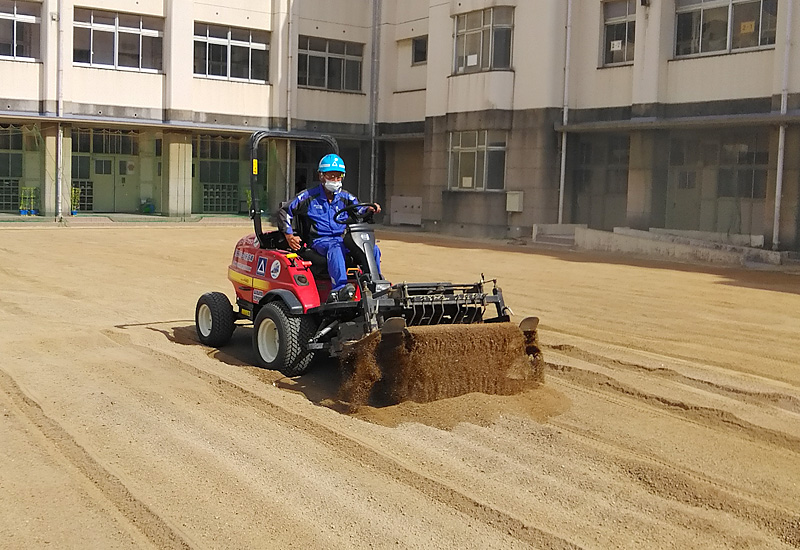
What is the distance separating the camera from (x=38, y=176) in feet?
107

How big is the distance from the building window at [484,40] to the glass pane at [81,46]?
40.3ft

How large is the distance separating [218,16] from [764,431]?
3009 cm

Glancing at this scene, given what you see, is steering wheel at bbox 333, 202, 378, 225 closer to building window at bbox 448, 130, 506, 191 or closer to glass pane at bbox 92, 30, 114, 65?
building window at bbox 448, 130, 506, 191

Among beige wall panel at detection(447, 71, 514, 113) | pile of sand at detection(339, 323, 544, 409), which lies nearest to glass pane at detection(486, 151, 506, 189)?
beige wall panel at detection(447, 71, 514, 113)

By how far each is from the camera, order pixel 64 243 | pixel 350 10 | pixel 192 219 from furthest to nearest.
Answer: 1. pixel 350 10
2. pixel 192 219
3. pixel 64 243

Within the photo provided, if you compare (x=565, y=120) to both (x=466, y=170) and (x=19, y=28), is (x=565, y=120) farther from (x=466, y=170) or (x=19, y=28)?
(x=19, y=28)

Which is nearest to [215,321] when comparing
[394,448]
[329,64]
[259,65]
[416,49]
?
[394,448]

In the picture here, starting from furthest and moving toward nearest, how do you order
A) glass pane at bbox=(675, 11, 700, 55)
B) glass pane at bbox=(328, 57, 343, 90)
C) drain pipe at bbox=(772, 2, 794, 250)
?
glass pane at bbox=(328, 57, 343, 90), glass pane at bbox=(675, 11, 700, 55), drain pipe at bbox=(772, 2, 794, 250)

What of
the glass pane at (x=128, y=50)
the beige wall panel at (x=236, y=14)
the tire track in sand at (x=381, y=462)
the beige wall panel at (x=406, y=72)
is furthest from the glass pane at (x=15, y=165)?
the tire track in sand at (x=381, y=462)

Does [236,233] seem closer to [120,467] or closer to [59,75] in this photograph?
[59,75]

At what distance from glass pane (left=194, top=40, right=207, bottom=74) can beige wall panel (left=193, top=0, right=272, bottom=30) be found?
34.6 inches

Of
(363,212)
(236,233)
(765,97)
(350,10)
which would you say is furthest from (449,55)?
(363,212)

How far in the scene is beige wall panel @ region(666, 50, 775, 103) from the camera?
2348 cm

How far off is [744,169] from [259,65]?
1834cm
